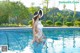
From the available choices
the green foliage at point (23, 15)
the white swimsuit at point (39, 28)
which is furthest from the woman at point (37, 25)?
the green foliage at point (23, 15)

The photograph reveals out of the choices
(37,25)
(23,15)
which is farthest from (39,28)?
(23,15)

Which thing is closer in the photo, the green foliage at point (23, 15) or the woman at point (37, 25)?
the woman at point (37, 25)

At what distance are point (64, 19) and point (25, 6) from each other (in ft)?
13.1

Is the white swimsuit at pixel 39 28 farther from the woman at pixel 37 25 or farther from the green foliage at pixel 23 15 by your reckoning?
the green foliage at pixel 23 15

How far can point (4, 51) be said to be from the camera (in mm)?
5629

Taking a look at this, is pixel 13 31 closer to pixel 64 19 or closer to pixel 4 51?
pixel 64 19

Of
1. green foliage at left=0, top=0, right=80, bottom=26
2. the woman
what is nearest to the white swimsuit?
the woman

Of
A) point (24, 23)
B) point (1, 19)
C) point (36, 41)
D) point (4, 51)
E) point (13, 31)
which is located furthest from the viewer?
point (24, 23)

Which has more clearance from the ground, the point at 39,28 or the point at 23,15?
the point at 39,28

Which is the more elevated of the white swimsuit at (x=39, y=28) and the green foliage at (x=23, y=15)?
the white swimsuit at (x=39, y=28)

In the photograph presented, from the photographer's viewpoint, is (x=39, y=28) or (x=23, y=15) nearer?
(x=39, y=28)

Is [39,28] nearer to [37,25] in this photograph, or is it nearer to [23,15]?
[37,25]

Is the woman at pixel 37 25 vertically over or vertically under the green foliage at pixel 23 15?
over

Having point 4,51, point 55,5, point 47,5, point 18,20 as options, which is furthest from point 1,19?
point 4,51
